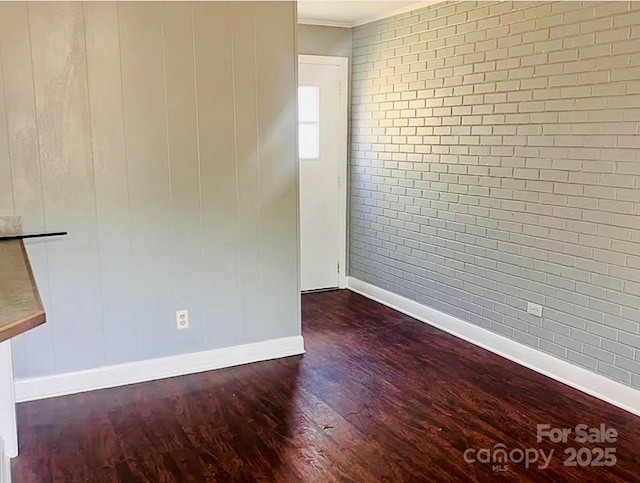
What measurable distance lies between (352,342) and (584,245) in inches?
66.6

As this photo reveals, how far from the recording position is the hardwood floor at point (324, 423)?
99.5 inches

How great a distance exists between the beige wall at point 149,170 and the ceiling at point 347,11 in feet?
3.22

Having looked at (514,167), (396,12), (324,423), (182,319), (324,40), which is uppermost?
(396,12)

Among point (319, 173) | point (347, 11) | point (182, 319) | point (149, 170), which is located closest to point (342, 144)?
point (319, 173)

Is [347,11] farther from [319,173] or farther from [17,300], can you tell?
[17,300]

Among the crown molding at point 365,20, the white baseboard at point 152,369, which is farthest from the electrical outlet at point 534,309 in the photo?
the crown molding at point 365,20

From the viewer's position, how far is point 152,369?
349cm

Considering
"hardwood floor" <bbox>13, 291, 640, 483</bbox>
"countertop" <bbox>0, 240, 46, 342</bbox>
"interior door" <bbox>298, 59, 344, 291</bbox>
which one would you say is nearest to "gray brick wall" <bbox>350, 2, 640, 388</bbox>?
"interior door" <bbox>298, 59, 344, 291</bbox>

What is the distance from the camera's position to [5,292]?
5.53 ft

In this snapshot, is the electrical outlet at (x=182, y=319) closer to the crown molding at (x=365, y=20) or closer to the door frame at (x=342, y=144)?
the door frame at (x=342, y=144)

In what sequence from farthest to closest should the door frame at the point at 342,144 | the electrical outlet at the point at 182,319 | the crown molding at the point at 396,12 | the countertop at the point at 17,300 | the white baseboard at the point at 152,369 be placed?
the door frame at the point at 342,144 < the crown molding at the point at 396,12 < the electrical outlet at the point at 182,319 < the white baseboard at the point at 152,369 < the countertop at the point at 17,300

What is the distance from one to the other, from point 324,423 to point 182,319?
1167mm

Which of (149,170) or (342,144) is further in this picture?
(342,144)

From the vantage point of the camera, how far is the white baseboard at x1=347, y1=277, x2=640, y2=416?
123 inches
